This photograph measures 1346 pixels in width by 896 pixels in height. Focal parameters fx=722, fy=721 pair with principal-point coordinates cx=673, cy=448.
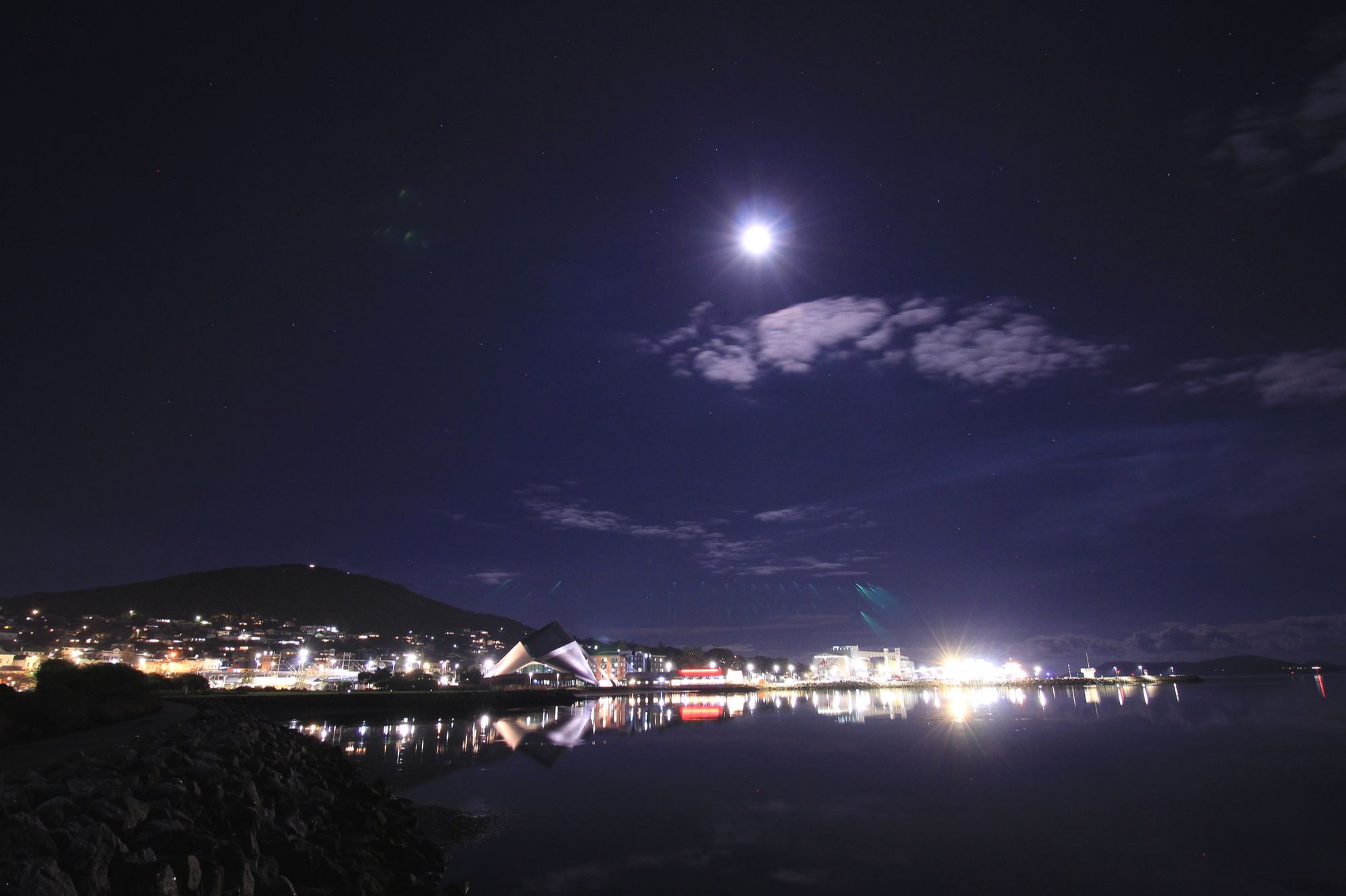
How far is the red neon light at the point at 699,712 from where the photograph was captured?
61031 millimetres

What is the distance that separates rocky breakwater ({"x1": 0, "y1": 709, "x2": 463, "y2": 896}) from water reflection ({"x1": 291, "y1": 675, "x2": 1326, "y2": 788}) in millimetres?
8543

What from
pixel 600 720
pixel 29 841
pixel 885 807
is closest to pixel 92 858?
pixel 29 841

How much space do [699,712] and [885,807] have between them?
51.5 metres

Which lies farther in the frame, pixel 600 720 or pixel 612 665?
pixel 612 665

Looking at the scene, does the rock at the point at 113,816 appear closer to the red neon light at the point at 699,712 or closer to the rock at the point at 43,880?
the rock at the point at 43,880

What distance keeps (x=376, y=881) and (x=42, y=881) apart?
5063 millimetres

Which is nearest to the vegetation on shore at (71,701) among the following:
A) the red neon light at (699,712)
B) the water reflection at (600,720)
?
the water reflection at (600,720)

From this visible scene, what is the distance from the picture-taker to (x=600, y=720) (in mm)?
56250

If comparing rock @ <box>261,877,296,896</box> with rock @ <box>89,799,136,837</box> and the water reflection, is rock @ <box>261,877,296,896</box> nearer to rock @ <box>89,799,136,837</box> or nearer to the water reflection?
rock @ <box>89,799,136,837</box>

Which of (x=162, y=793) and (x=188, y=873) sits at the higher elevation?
(x=162, y=793)

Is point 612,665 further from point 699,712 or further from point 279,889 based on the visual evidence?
point 279,889

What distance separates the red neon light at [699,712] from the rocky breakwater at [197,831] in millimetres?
45545

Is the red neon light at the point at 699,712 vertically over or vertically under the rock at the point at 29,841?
under

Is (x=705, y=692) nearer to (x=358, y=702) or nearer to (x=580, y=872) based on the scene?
(x=358, y=702)
